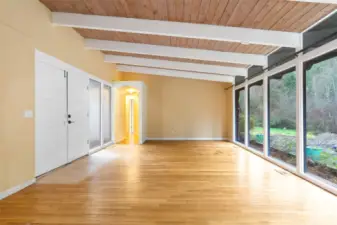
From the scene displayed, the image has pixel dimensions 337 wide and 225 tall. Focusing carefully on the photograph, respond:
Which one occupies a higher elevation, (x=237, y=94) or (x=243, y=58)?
(x=243, y=58)

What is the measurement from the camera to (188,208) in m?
2.83

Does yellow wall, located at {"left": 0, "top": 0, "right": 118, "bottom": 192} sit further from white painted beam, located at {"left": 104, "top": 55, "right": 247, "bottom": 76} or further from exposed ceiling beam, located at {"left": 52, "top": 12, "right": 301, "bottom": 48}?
white painted beam, located at {"left": 104, "top": 55, "right": 247, "bottom": 76}

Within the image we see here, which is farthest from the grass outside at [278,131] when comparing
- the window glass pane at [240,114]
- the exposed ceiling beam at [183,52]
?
the exposed ceiling beam at [183,52]

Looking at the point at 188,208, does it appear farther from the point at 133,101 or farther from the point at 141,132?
the point at 133,101

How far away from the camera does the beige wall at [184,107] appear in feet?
33.5

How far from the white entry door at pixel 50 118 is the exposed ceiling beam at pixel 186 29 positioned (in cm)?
99

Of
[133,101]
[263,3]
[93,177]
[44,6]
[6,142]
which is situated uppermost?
[44,6]

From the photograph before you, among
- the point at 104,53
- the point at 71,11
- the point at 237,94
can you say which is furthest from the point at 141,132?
the point at 71,11

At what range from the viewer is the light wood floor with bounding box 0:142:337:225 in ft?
8.38

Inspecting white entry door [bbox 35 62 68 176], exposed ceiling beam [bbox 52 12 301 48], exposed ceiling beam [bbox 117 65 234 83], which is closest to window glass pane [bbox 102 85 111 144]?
exposed ceiling beam [bbox 117 65 234 83]

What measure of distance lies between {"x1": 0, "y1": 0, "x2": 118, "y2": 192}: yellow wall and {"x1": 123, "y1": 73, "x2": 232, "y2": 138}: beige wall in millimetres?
6042

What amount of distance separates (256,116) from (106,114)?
4.61 metres

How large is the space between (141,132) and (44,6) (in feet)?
17.7

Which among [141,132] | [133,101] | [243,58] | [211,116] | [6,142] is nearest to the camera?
[6,142]
